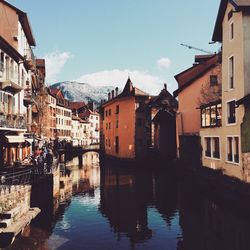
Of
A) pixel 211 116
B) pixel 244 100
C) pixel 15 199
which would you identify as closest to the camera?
pixel 15 199

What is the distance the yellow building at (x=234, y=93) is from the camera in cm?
2588

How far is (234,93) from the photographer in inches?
1121

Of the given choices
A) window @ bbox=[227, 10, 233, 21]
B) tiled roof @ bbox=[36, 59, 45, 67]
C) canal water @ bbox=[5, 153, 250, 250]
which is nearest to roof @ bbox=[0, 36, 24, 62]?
canal water @ bbox=[5, 153, 250, 250]

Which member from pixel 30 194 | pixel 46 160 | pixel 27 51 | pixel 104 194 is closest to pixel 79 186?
pixel 104 194

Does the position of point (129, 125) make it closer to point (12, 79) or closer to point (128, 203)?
point (12, 79)

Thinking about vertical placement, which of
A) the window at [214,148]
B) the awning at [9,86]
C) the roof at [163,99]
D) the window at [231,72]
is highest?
the roof at [163,99]

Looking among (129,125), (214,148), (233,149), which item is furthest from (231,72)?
(129,125)

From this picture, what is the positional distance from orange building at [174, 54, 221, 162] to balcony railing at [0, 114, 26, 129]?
20.8 m

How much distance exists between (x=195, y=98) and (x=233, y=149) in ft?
62.2

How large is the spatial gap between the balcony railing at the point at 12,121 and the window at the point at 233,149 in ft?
61.6

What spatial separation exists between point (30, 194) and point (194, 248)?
12128mm

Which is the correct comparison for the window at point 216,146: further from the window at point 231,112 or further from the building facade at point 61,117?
the building facade at point 61,117

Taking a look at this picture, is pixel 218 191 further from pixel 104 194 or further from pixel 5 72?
pixel 5 72

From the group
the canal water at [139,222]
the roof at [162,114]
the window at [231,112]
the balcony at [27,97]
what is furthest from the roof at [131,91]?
the window at [231,112]
